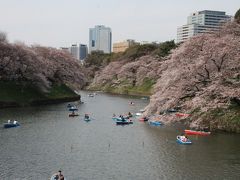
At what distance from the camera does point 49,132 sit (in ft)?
137

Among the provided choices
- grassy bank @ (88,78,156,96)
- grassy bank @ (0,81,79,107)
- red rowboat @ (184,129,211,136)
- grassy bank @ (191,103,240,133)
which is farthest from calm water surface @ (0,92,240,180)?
grassy bank @ (88,78,156,96)

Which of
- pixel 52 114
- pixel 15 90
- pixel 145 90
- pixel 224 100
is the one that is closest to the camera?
pixel 224 100

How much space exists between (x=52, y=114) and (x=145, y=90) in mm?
45934

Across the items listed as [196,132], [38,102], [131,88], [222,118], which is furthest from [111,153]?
[131,88]

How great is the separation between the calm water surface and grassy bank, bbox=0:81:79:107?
15.9m

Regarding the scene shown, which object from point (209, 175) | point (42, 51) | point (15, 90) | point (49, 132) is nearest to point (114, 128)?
point (49, 132)

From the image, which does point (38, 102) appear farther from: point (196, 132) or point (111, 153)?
point (111, 153)

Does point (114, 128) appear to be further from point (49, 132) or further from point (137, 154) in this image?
point (137, 154)

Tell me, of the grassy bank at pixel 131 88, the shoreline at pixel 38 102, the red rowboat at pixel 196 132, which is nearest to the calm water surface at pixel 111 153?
the red rowboat at pixel 196 132

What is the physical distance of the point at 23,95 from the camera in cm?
6700

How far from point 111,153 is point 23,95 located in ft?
124

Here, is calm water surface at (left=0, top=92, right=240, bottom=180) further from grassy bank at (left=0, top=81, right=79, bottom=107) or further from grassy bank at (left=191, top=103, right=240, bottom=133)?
grassy bank at (left=0, top=81, right=79, bottom=107)

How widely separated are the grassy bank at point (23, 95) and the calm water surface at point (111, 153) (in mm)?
15922

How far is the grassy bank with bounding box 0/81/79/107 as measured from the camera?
62925 mm
